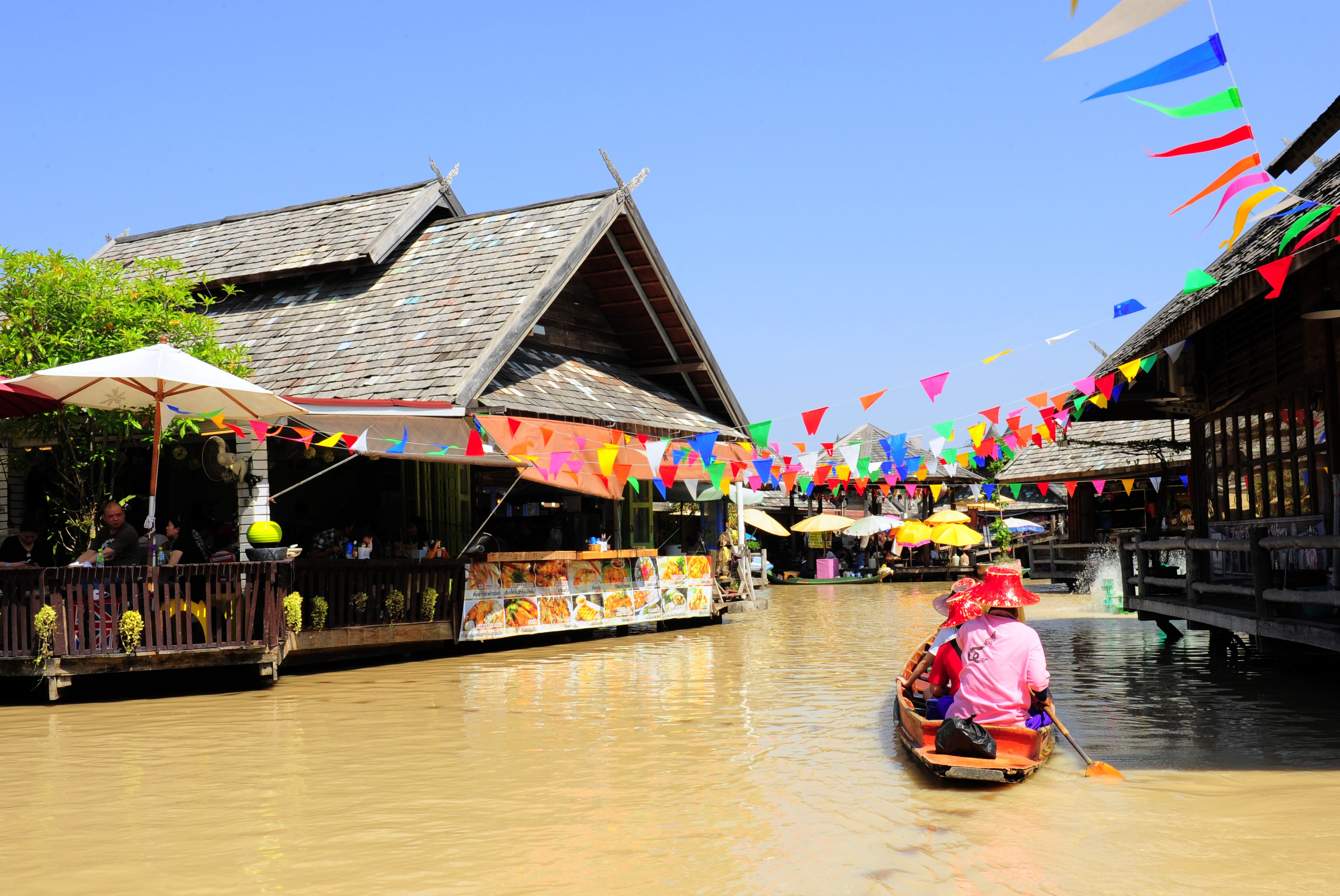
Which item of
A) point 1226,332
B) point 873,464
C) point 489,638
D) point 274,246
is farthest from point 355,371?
point 873,464

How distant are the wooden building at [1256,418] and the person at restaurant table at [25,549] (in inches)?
479

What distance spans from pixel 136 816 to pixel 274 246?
49.1 ft

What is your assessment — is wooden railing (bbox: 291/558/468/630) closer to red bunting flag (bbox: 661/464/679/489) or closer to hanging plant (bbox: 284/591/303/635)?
hanging plant (bbox: 284/591/303/635)

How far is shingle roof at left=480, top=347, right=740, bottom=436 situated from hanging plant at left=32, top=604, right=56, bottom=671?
5760 millimetres

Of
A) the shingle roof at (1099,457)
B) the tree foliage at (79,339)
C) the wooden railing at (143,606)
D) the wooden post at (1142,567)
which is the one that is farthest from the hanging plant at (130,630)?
the shingle roof at (1099,457)

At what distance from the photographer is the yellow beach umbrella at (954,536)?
32.3 metres

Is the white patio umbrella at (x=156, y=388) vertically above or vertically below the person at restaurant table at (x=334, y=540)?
above

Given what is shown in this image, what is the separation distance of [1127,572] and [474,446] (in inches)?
352

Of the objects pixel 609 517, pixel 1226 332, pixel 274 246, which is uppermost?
pixel 274 246

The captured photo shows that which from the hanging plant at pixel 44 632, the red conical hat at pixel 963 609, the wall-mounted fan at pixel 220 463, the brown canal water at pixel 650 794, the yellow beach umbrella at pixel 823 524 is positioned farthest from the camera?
the yellow beach umbrella at pixel 823 524

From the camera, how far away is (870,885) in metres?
5.46

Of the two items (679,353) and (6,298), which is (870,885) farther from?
(679,353)

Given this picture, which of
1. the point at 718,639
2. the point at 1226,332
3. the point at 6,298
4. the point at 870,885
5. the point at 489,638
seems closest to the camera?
the point at 870,885

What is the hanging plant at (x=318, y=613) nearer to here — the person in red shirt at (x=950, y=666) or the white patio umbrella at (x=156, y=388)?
the white patio umbrella at (x=156, y=388)
